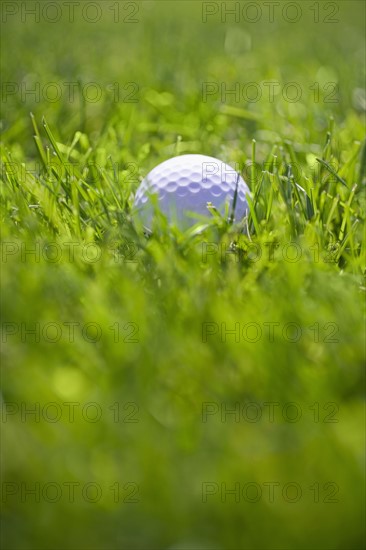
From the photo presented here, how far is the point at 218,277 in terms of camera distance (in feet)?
5.52

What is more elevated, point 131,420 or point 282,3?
point 282,3

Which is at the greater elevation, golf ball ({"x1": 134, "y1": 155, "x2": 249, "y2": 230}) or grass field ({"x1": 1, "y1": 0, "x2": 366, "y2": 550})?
golf ball ({"x1": 134, "y1": 155, "x2": 249, "y2": 230})

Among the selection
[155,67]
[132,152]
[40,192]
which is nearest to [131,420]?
[40,192]

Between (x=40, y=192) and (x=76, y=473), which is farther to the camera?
(x=40, y=192)

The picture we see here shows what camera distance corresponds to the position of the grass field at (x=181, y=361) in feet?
3.38

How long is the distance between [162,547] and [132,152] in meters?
2.06

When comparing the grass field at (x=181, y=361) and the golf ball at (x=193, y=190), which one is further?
the golf ball at (x=193, y=190)

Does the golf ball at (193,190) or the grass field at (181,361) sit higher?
the golf ball at (193,190)

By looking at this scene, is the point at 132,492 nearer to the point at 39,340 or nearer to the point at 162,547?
the point at 162,547

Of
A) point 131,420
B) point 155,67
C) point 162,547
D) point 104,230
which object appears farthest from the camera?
point 155,67

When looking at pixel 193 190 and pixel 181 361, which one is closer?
pixel 181 361

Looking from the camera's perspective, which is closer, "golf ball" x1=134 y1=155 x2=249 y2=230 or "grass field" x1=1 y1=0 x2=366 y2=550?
"grass field" x1=1 y1=0 x2=366 y2=550

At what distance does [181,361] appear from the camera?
132cm

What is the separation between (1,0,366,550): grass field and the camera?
103cm
